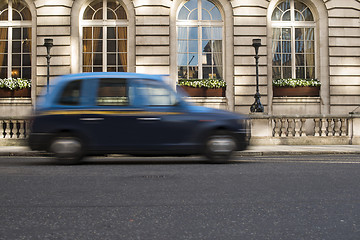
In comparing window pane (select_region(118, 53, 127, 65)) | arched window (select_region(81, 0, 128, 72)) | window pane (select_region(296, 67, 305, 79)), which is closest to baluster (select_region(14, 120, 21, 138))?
arched window (select_region(81, 0, 128, 72))

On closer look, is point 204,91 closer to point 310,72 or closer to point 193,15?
point 193,15

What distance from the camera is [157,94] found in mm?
9375

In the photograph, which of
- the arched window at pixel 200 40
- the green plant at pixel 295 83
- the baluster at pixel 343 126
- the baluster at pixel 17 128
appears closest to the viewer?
the baluster at pixel 17 128

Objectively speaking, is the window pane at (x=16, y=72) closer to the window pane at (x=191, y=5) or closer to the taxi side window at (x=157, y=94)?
the window pane at (x=191, y=5)

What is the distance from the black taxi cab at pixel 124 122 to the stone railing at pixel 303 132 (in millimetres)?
6343

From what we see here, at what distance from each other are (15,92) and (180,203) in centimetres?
1697

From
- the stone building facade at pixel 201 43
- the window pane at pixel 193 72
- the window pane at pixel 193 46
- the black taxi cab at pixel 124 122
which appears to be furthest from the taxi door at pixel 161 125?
the window pane at pixel 193 46

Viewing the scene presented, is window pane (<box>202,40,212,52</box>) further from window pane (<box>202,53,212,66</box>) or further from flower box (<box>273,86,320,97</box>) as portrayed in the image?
flower box (<box>273,86,320,97</box>)

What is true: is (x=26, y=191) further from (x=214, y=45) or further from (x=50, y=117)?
(x=214, y=45)

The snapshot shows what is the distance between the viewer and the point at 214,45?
20953mm

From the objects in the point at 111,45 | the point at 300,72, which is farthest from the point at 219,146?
the point at 300,72

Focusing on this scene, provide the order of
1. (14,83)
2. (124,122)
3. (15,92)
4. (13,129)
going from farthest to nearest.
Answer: (15,92) < (14,83) < (13,129) < (124,122)

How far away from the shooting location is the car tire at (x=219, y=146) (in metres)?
9.34

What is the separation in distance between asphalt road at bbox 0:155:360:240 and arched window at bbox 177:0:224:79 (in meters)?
12.9
